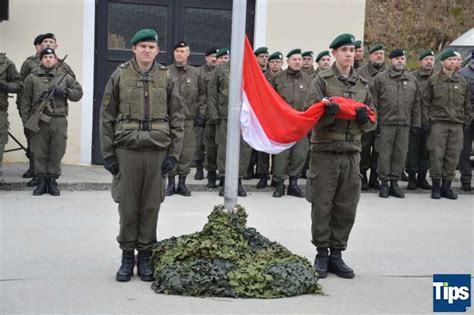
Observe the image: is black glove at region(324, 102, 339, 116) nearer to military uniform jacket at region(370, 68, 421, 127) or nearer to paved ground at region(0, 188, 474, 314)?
paved ground at region(0, 188, 474, 314)

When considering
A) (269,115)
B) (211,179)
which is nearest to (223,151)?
(211,179)

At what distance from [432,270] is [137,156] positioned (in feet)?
9.74

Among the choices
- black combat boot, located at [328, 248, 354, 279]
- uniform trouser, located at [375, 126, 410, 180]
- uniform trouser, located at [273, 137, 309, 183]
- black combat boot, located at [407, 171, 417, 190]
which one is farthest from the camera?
black combat boot, located at [407, 171, 417, 190]

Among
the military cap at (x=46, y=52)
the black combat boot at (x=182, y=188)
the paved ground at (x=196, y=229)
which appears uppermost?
the military cap at (x=46, y=52)

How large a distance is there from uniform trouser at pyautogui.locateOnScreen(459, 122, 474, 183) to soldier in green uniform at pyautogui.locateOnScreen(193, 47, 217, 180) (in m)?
3.96

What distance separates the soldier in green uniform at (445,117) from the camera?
12.4m

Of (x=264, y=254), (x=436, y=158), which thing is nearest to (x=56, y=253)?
(x=264, y=254)

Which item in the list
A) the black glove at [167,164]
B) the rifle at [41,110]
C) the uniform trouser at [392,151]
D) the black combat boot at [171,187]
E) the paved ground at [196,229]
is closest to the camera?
the paved ground at [196,229]

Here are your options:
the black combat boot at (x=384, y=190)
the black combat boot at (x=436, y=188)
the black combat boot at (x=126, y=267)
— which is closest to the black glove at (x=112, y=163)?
the black combat boot at (x=126, y=267)

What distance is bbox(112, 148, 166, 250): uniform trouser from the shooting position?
23.7ft

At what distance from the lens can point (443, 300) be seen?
22.4ft

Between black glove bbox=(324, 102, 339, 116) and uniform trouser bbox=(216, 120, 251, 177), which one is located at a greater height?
black glove bbox=(324, 102, 339, 116)

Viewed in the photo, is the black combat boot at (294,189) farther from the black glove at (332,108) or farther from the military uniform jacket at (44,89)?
the black glove at (332,108)

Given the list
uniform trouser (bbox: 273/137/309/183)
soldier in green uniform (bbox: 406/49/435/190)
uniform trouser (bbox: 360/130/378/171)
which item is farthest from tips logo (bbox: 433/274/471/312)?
soldier in green uniform (bbox: 406/49/435/190)
